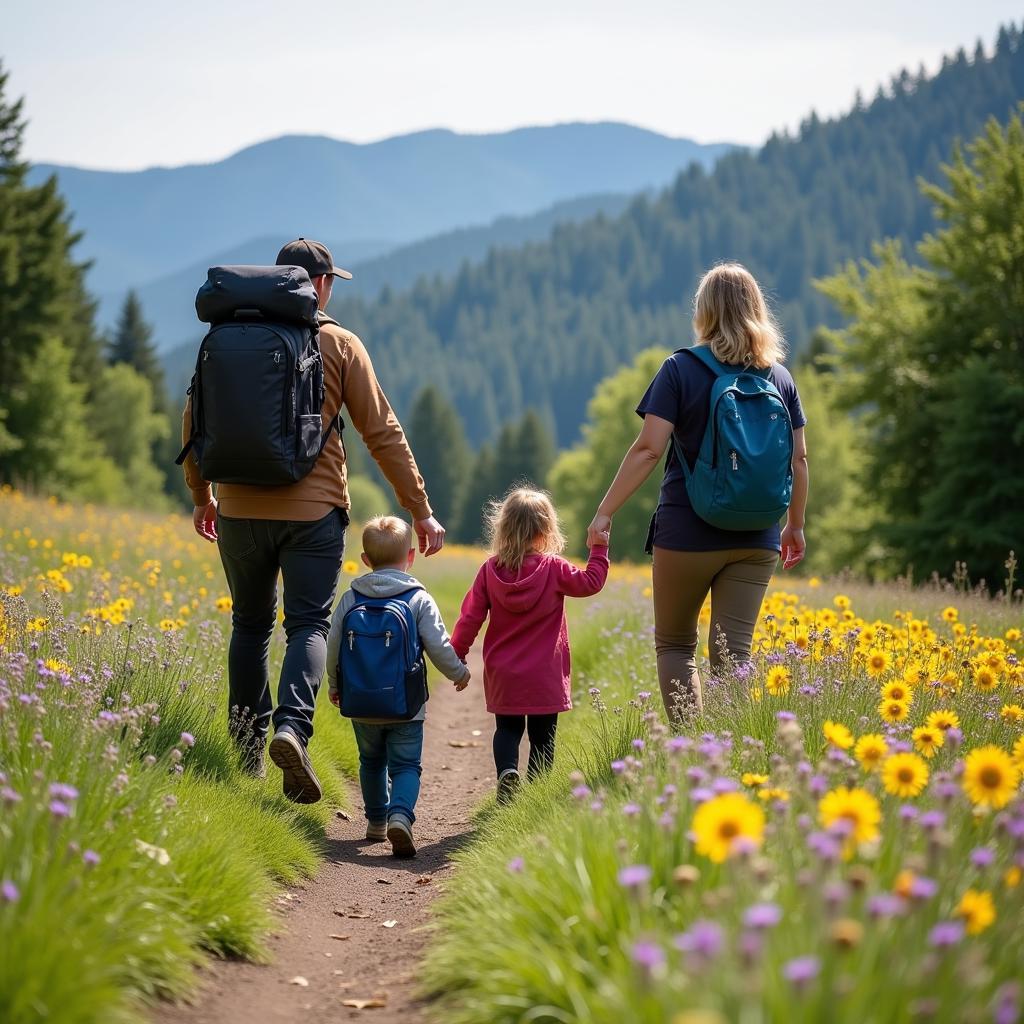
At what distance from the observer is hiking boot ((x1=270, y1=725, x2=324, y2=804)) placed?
5.05 metres

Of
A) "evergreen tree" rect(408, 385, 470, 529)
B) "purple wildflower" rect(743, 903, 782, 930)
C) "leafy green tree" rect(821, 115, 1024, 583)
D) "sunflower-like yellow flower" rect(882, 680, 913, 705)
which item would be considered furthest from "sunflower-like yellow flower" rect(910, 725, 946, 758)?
"evergreen tree" rect(408, 385, 470, 529)

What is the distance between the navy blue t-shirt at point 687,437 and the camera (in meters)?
A: 5.32

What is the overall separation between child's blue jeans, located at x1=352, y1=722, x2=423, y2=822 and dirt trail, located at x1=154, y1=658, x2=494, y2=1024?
28 cm

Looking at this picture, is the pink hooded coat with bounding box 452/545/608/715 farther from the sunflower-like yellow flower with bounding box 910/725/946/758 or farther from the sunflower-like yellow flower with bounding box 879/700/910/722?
the sunflower-like yellow flower with bounding box 910/725/946/758

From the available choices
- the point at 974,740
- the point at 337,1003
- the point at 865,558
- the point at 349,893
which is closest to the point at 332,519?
the point at 349,893

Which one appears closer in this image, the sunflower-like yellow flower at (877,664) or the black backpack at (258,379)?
the black backpack at (258,379)

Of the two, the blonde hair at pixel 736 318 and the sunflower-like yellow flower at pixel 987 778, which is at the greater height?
the blonde hair at pixel 736 318

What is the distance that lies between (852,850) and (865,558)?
2248cm

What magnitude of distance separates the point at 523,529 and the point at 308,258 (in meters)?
1.68

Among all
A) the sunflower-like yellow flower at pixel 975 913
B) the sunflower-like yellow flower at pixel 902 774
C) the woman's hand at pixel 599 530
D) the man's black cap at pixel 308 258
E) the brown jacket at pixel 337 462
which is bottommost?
the sunflower-like yellow flower at pixel 975 913

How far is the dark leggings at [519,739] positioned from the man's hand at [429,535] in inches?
38.9

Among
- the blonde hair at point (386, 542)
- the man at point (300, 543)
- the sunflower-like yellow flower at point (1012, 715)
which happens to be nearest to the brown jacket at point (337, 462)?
the man at point (300, 543)

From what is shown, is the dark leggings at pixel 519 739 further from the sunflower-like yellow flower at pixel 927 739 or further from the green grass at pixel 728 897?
Answer: the sunflower-like yellow flower at pixel 927 739

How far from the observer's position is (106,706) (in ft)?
16.3
